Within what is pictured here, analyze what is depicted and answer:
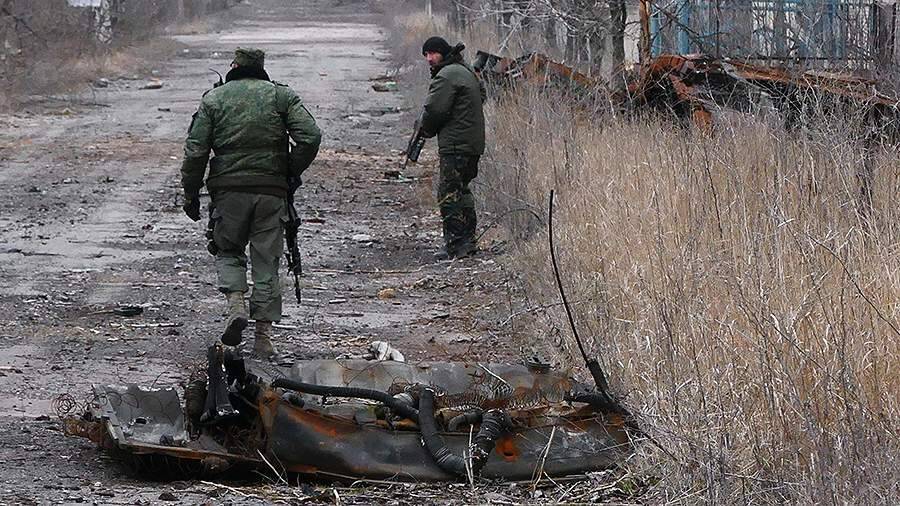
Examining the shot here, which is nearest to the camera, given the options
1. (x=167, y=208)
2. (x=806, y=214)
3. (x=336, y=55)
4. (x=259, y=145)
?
(x=806, y=214)

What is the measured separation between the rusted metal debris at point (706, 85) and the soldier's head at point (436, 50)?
178cm

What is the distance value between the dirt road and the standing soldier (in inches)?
13.2

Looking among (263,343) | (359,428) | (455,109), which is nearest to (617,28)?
(455,109)

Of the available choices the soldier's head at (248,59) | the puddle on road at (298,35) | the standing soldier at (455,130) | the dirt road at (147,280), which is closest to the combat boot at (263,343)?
the dirt road at (147,280)

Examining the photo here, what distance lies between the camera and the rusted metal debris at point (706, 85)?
35.0 feet

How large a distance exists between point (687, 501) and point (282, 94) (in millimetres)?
4006

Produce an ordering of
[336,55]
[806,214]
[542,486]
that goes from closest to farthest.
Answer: [542,486]
[806,214]
[336,55]

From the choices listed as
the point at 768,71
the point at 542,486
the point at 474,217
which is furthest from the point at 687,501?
the point at 768,71

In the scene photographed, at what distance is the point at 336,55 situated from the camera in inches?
1526

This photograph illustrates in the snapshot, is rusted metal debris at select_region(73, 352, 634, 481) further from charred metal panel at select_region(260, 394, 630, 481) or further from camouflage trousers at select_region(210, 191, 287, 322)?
camouflage trousers at select_region(210, 191, 287, 322)

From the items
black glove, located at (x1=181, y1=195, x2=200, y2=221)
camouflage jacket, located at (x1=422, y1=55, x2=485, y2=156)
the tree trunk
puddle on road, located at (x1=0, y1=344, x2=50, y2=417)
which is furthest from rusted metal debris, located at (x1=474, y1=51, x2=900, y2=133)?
puddle on road, located at (x1=0, y1=344, x2=50, y2=417)

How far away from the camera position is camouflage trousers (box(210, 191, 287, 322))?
27.0ft

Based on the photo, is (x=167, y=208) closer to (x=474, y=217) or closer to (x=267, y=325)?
(x=474, y=217)

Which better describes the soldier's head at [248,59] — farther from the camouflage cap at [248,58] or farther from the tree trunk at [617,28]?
the tree trunk at [617,28]
